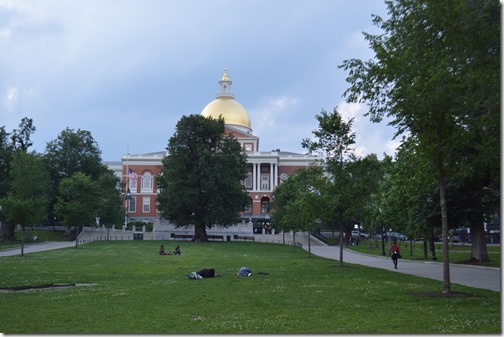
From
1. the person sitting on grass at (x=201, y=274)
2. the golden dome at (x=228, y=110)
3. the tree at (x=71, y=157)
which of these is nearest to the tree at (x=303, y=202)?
the person sitting on grass at (x=201, y=274)

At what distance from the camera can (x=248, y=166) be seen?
116 metres

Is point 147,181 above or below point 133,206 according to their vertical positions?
above

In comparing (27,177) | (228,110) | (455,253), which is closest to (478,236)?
(455,253)

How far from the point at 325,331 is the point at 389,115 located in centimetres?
880

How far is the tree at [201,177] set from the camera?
66.6m

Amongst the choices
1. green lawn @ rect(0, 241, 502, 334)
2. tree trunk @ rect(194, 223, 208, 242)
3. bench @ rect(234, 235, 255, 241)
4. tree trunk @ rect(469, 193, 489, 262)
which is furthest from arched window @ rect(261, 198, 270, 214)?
green lawn @ rect(0, 241, 502, 334)

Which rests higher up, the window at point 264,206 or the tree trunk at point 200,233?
the window at point 264,206

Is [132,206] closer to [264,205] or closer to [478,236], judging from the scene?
[264,205]

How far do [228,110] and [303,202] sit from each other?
274 ft

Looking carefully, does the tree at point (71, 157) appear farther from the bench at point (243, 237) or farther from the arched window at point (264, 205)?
the arched window at point (264, 205)

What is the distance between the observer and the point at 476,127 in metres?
15.6

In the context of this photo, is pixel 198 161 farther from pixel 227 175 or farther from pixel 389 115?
pixel 389 115

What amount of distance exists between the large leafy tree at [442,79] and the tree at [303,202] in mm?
12686

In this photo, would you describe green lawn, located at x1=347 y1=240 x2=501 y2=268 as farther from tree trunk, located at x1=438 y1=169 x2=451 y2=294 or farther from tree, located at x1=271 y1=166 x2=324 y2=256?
tree trunk, located at x1=438 y1=169 x2=451 y2=294
